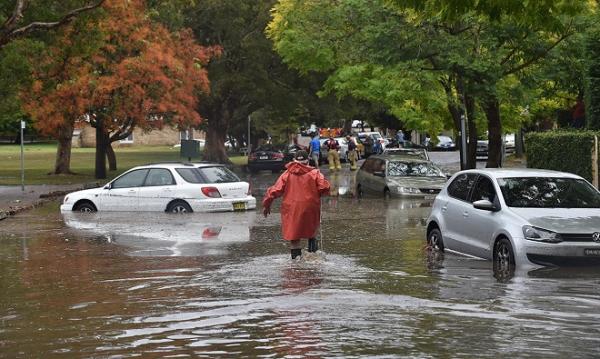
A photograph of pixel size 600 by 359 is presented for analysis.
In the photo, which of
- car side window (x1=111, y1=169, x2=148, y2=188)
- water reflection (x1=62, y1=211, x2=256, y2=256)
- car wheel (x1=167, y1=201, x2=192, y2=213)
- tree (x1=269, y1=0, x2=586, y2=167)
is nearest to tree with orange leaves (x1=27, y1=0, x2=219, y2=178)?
tree (x1=269, y1=0, x2=586, y2=167)

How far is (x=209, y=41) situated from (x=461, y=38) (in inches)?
1249

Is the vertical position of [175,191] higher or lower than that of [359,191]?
higher

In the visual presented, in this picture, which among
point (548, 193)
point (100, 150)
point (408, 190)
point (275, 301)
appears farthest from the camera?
point (100, 150)

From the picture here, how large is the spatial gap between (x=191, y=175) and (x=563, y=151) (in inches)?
357

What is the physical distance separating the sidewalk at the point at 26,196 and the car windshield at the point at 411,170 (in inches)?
420

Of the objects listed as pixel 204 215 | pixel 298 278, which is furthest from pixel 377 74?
pixel 298 278

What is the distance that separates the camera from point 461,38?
32031mm

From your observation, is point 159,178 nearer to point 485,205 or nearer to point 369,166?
point 369,166

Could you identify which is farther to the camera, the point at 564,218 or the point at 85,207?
the point at 85,207

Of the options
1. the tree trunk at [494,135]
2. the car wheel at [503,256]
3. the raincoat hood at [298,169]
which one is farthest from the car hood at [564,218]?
the tree trunk at [494,135]

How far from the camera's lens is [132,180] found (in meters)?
26.2

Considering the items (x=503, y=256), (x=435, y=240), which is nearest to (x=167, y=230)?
(x=435, y=240)

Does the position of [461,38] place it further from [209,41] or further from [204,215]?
[209,41]

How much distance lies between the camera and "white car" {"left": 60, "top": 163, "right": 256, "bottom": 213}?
25.3 metres
